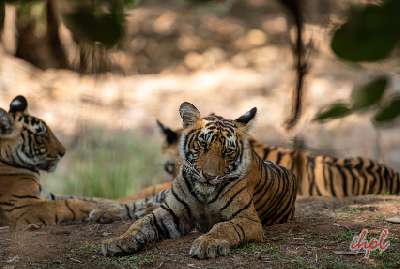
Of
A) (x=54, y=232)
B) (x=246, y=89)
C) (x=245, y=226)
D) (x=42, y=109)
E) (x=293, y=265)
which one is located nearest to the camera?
(x=293, y=265)

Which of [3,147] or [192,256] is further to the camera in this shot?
[3,147]

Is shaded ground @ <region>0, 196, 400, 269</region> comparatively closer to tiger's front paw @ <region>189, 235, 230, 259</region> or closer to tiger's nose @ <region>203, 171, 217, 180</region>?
tiger's front paw @ <region>189, 235, 230, 259</region>

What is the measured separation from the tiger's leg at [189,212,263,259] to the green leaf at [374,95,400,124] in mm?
2872

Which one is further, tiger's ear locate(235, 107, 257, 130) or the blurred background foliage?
tiger's ear locate(235, 107, 257, 130)

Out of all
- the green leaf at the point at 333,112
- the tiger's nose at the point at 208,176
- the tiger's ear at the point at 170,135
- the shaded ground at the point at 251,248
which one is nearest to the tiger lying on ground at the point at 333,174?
the tiger's ear at the point at 170,135

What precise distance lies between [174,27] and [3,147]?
975 cm

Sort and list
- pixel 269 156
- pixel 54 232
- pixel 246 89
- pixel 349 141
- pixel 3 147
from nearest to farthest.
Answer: pixel 54 232
pixel 3 147
pixel 269 156
pixel 349 141
pixel 246 89

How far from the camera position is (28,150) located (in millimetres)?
5797

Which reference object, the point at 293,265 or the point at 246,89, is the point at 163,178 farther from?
the point at 293,265

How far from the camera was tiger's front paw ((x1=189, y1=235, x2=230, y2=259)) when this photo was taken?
3.72 metres

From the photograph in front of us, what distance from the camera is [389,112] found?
916 millimetres

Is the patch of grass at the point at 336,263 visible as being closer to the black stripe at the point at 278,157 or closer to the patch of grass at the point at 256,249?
the patch of grass at the point at 256,249

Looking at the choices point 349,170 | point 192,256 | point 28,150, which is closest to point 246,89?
point 349,170

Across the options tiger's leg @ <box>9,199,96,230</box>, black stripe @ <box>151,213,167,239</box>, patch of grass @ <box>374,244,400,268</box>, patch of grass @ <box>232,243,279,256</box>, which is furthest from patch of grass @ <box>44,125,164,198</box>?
patch of grass @ <box>374,244,400,268</box>
